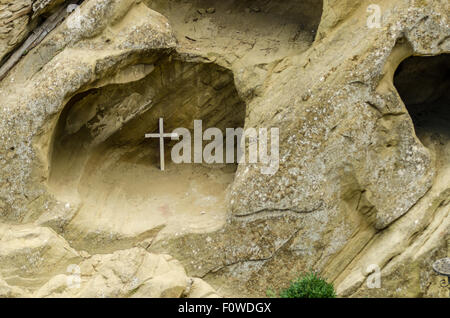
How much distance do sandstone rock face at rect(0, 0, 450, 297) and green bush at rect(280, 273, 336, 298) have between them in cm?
69

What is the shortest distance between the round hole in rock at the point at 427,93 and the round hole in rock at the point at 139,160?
225cm

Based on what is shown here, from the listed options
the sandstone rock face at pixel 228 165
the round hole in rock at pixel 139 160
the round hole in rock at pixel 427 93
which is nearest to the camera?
the sandstone rock face at pixel 228 165

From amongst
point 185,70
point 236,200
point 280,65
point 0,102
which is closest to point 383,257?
point 236,200

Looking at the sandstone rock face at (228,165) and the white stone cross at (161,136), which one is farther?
the white stone cross at (161,136)

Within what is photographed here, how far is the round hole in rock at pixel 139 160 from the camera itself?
11.7 metres

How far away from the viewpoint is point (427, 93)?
12375 mm

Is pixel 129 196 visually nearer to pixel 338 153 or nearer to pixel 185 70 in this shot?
pixel 185 70

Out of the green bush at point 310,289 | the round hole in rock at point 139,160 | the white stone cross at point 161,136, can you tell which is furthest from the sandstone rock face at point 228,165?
the green bush at point 310,289

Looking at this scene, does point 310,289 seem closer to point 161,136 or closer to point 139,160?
point 161,136

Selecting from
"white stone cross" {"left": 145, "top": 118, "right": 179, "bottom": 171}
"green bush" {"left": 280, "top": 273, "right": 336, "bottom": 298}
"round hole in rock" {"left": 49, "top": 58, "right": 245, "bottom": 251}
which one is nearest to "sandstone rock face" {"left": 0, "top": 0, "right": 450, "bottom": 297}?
"round hole in rock" {"left": 49, "top": 58, "right": 245, "bottom": 251}

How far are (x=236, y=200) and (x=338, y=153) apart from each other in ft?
4.51

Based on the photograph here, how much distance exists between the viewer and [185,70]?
40.3 feet

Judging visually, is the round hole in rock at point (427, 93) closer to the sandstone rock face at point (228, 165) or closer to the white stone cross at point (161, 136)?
the sandstone rock face at point (228, 165)

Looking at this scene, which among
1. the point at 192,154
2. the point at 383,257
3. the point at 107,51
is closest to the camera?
the point at 383,257
